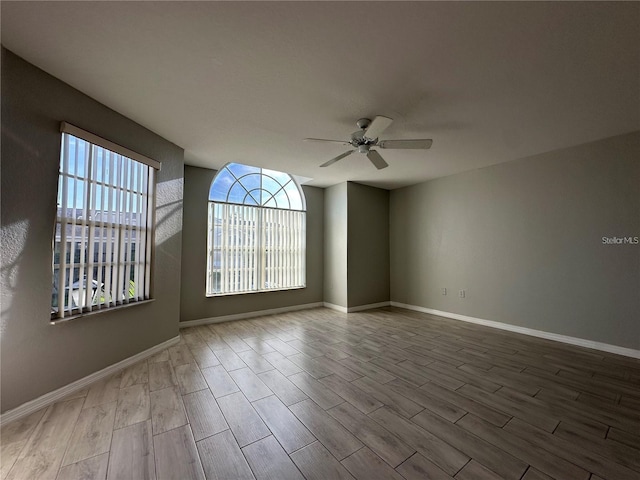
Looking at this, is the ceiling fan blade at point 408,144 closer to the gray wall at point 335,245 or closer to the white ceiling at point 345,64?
the white ceiling at point 345,64

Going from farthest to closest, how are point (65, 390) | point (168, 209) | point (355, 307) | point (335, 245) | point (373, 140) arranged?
1. point (335, 245)
2. point (355, 307)
3. point (168, 209)
4. point (373, 140)
5. point (65, 390)

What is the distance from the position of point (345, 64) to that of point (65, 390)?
3490 millimetres

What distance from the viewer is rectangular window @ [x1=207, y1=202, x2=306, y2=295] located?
4.42 metres

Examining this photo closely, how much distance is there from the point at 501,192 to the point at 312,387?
13.4 feet

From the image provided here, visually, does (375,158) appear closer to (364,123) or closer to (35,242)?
(364,123)

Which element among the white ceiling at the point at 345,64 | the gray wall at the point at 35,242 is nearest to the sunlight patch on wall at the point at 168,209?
the white ceiling at the point at 345,64

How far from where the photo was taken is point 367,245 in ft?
18.0

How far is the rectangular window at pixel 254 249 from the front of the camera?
4422 mm

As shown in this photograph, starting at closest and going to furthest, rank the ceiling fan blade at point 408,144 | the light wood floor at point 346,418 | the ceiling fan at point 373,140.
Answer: the light wood floor at point 346,418, the ceiling fan at point 373,140, the ceiling fan blade at point 408,144

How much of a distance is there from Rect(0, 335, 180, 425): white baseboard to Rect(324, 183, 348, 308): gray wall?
3310 millimetres

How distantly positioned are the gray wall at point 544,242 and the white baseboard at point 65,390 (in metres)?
4.80

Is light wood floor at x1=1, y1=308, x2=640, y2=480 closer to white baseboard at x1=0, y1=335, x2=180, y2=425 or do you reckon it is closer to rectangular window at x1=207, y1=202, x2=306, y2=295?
white baseboard at x1=0, y1=335, x2=180, y2=425

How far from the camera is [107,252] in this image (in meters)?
2.56

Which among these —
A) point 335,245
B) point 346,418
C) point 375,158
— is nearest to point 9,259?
point 346,418
